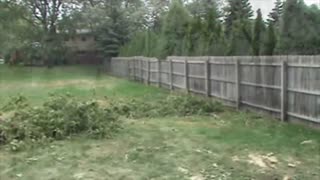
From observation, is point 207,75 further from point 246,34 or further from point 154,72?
point 154,72

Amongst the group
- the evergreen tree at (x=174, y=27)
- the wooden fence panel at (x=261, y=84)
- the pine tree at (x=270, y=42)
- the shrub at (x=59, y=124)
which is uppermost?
the evergreen tree at (x=174, y=27)

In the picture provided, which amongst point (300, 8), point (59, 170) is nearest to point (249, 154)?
point (59, 170)

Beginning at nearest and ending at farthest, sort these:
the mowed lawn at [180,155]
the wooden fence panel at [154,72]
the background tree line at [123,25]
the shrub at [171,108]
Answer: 1. the mowed lawn at [180,155]
2. the shrub at [171,108]
3. the background tree line at [123,25]
4. the wooden fence panel at [154,72]

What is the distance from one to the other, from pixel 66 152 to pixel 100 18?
37.3 m

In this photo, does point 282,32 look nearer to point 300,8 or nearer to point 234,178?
point 300,8

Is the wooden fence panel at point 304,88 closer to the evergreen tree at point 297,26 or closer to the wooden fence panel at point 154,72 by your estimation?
the evergreen tree at point 297,26

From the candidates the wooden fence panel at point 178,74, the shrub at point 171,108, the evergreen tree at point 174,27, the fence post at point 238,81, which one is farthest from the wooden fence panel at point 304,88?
the evergreen tree at point 174,27

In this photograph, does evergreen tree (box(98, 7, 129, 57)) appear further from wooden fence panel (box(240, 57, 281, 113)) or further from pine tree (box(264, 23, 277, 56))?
wooden fence panel (box(240, 57, 281, 113))

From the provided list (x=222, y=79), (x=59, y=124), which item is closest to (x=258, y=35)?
(x=222, y=79)

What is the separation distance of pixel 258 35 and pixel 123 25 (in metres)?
30.0

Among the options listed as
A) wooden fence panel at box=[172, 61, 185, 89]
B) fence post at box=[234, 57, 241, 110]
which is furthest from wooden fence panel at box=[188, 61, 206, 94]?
fence post at box=[234, 57, 241, 110]

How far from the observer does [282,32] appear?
11.8 m

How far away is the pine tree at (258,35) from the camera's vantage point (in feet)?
42.1

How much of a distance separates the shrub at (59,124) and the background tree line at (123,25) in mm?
6480
